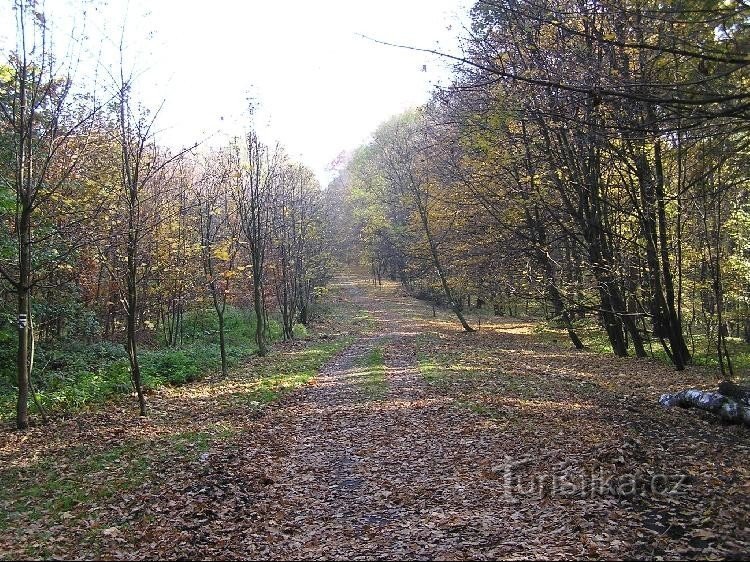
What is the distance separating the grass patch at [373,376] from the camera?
529 inches

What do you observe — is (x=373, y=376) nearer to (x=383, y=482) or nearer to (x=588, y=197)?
(x=383, y=482)

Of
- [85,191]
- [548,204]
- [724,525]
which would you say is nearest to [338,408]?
[724,525]

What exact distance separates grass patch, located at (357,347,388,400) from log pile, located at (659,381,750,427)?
6.42 meters

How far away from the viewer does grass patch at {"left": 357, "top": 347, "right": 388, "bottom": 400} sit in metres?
13.4

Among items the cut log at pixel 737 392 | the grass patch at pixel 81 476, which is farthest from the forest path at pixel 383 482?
the cut log at pixel 737 392

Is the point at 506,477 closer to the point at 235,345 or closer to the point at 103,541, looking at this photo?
the point at 103,541

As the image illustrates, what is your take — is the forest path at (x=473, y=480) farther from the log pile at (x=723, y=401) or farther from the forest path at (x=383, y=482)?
the log pile at (x=723, y=401)

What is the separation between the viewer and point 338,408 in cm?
1202

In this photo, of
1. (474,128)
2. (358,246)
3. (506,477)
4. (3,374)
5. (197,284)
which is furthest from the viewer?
(358,246)

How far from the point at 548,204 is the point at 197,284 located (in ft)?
48.7

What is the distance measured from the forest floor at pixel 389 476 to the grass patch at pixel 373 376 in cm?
17

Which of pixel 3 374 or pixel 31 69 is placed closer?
pixel 31 69

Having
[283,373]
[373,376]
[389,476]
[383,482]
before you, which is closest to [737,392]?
[389,476]

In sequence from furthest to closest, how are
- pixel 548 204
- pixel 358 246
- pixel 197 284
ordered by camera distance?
1. pixel 358 246
2. pixel 197 284
3. pixel 548 204
